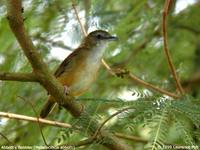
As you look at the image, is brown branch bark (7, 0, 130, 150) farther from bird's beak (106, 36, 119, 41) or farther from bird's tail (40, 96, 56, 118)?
bird's beak (106, 36, 119, 41)

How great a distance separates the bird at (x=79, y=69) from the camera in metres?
5.34

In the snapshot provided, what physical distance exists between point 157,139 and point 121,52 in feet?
10.0

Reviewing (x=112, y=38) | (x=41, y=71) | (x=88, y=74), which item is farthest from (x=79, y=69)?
(x=41, y=71)

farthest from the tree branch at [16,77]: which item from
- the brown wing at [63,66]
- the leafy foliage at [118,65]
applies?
the brown wing at [63,66]

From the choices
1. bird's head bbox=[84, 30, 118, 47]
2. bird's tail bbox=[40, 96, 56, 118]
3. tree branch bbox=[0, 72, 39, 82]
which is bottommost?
tree branch bbox=[0, 72, 39, 82]

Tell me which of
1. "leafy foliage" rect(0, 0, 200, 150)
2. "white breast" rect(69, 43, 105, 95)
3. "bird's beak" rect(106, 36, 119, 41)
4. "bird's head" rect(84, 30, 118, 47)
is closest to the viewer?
"leafy foliage" rect(0, 0, 200, 150)

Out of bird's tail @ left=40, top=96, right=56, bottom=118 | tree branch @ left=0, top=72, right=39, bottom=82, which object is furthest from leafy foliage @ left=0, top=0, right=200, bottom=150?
tree branch @ left=0, top=72, right=39, bottom=82

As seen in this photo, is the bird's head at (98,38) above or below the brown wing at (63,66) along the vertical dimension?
above

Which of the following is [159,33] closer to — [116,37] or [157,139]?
[116,37]

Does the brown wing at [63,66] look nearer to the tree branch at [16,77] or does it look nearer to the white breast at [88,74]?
the white breast at [88,74]

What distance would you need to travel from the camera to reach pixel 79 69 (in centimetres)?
548

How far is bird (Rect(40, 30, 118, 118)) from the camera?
534 cm

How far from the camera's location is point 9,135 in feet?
16.3

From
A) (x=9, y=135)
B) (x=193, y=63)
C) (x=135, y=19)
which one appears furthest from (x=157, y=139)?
(x=193, y=63)
